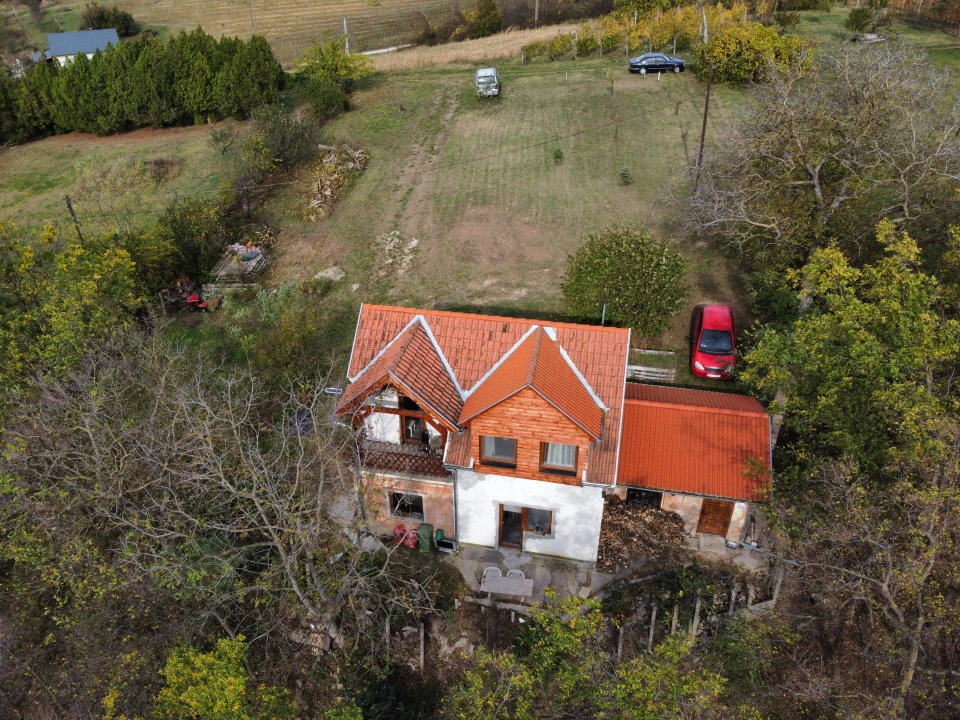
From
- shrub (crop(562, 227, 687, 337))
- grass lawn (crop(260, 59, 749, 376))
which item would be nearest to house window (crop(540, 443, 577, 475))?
shrub (crop(562, 227, 687, 337))

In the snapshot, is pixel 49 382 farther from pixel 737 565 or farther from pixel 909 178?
pixel 909 178

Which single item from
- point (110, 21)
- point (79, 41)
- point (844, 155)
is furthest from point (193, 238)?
point (110, 21)

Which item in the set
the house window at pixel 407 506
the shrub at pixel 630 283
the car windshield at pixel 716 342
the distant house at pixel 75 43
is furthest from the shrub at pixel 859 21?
the distant house at pixel 75 43

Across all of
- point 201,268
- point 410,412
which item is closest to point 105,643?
point 410,412

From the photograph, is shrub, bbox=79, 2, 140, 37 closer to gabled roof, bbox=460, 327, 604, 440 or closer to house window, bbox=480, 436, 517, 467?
gabled roof, bbox=460, 327, 604, 440

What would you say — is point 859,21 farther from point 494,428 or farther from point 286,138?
point 494,428

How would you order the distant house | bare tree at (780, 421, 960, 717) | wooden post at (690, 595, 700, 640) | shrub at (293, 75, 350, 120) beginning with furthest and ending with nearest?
the distant house → shrub at (293, 75, 350, 120) → wooden post at (690, 595, 700, 640) → bare tree at (780, 421, 960, 717)

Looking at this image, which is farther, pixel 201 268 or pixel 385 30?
pixel 385 30
